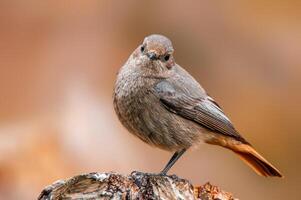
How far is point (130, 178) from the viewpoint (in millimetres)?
5645

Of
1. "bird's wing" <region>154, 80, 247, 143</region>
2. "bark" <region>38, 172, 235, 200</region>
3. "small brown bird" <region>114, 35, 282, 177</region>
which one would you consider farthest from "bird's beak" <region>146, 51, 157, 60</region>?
"bark" <region>38, 172, 235, 200</region>

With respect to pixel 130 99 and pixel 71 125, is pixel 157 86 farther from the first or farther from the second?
pixel 71 125

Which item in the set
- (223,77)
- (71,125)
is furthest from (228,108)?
(71,125)

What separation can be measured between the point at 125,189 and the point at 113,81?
15.5 feet

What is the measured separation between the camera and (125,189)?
554 cm

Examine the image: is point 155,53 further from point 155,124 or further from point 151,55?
point 155,124

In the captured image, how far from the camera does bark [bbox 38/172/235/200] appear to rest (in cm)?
548

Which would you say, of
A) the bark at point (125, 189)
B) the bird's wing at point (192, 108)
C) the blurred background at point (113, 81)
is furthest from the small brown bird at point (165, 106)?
the blurred background at point (113, 81)

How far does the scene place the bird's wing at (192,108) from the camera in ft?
24.5

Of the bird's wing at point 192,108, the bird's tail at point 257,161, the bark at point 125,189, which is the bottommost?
the bird's tail at point 257,161

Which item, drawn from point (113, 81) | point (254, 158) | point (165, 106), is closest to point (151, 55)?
point (165, 106)


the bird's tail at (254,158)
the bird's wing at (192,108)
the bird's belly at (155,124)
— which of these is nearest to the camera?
the bird's belly at (155,124)

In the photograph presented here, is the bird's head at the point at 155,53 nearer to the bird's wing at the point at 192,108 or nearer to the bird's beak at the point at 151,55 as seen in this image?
the bird's beak at the point at 151,55

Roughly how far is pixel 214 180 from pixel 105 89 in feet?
5.05
